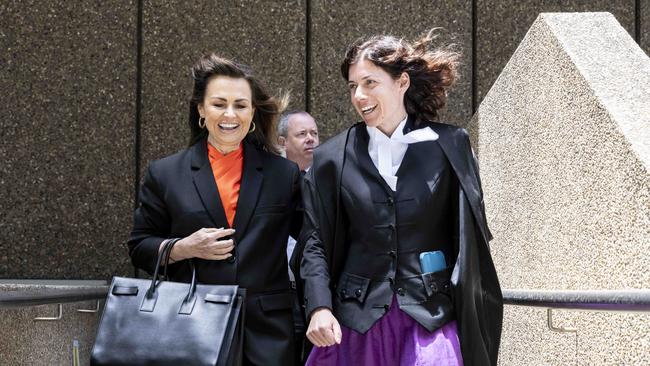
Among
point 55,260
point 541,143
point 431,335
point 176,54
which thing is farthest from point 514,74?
point 55,260

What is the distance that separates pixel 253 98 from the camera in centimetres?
390

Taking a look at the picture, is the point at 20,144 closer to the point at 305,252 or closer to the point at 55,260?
the point at 55,260

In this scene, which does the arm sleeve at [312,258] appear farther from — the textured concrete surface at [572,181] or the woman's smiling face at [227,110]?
the textured concrete surface at [572,181]

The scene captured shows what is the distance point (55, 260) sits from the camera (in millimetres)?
6805

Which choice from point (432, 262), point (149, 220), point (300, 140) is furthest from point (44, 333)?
point (432, 262)

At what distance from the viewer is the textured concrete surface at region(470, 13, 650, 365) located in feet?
12.2

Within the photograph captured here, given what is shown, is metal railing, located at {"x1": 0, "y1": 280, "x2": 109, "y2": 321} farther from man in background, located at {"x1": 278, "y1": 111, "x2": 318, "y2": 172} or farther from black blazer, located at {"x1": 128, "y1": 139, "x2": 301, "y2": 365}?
man in background, located at {"x1": 278, "y1": 111, "x2": 318, "y2": 172}

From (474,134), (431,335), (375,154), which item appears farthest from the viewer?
(474,134)

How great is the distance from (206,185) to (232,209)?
0.44 feet

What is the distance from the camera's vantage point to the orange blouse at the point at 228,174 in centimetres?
376

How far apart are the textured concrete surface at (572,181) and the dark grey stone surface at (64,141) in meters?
2.68

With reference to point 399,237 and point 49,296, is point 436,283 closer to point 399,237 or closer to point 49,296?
point 399,237

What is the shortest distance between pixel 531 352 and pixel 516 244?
1.82ft

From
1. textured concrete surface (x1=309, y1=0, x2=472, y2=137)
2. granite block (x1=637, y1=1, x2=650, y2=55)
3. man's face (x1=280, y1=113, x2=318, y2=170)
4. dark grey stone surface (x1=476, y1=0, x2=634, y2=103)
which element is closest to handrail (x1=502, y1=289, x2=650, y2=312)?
man's face (x1=280, y1=113, x2=318, y2=170)
